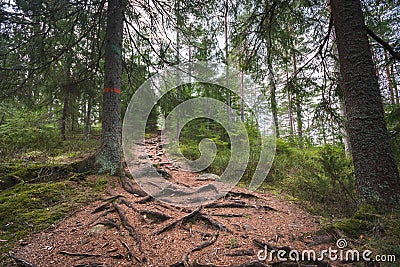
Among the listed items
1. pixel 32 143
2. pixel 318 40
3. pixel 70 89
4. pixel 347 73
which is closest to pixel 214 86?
pixel 318 40

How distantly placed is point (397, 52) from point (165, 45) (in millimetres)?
5596

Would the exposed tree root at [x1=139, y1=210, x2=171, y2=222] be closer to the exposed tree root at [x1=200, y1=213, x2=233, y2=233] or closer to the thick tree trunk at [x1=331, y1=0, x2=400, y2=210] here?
the exposed tree root at [x1=200, y1=213, x2=233, y2=233]

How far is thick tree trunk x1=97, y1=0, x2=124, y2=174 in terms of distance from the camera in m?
5.67

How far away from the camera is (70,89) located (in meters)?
7.00

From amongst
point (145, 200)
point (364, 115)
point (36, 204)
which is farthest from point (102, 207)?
point (364, 115)

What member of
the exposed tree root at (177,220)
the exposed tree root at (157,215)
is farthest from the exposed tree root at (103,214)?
the exposed tree root at (177,220)

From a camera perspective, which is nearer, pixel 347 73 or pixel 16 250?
pixel 16 250

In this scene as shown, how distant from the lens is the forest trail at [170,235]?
2627mm

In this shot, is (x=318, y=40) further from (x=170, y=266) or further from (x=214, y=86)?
(x=170, y=266)

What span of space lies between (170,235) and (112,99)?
13.4 ft

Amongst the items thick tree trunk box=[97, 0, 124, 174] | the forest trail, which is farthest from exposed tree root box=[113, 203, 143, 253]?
thick tree trunk box=[97, 0, 124, 174]

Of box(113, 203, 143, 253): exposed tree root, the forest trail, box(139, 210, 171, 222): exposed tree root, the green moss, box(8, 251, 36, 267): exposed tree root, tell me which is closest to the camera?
box(8, 251, 36, 267): exposed tree root

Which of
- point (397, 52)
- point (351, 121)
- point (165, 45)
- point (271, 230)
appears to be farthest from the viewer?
point (165, 45)

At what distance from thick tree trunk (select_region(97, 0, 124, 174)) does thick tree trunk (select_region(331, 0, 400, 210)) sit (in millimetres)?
5223
